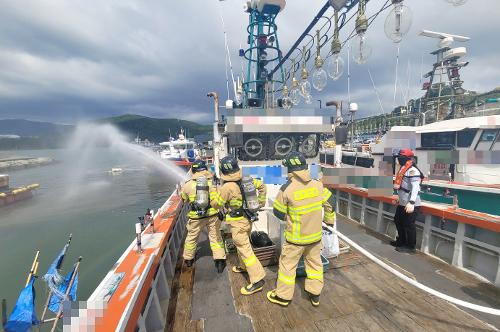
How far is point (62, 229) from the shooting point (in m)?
14.7

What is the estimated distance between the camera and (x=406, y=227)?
4656 mm

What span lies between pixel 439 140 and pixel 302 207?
10211 millimetres

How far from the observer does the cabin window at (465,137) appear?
8.89 meters

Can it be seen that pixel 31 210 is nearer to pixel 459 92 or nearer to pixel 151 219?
pixel 151 219

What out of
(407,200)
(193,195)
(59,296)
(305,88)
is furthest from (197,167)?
(305,88)

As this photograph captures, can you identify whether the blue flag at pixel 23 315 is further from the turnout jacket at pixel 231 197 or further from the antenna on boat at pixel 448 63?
the antenna on boat at pixel 448 63

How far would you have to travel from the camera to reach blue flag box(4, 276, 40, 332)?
2283mm

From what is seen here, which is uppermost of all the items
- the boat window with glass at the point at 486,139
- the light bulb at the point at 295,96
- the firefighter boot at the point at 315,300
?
the light bulb at the point at 295,96

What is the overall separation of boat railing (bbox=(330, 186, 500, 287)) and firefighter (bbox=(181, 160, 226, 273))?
404 centimetres

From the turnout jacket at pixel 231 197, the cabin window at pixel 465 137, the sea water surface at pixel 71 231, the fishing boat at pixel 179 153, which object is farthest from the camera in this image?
the fishing boat at pixel 179 153

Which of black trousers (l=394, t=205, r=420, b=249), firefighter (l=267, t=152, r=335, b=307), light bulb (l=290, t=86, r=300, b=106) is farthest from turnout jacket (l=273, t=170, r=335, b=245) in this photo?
light bulb (l=290, t=86, r=300, b=106)

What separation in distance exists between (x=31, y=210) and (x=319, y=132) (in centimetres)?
2516

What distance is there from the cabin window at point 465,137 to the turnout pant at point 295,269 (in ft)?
31.8

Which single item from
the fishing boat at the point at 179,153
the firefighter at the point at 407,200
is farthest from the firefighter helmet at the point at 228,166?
the fishing boat at the point at 179,153
